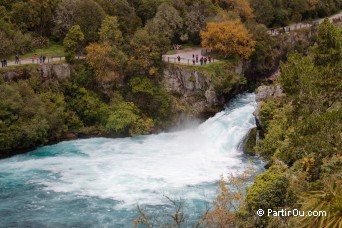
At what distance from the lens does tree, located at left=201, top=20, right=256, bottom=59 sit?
238ft

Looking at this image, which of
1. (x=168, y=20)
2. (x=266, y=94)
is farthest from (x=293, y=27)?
(x=266, y=94)

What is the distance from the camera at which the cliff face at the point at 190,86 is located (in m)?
68.3

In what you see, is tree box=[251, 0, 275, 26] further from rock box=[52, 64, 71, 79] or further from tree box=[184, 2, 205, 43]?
rock box=[52, 64, 71, 79]

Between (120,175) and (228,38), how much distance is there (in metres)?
31.5

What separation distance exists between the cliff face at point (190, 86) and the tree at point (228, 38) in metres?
7.17

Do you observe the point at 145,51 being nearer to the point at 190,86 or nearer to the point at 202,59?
the point at 190,86

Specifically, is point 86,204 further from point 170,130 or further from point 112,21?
point 112,21

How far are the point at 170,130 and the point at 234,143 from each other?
429 inches

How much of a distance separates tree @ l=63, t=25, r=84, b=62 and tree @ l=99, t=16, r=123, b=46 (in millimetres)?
2971

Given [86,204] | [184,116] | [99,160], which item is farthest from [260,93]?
[86,204]

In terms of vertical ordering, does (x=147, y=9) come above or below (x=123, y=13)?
above

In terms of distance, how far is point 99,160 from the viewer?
2167 inches

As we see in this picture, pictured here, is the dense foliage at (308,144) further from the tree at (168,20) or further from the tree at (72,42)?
the tree at (168,20)

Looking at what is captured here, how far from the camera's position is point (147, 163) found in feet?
176
